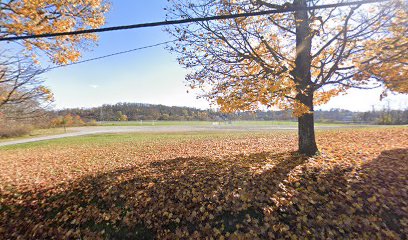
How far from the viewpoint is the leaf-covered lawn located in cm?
359

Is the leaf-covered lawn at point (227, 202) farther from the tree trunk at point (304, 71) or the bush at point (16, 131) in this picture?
the bush at point (16, 131)

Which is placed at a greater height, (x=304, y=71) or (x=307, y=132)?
(x=304, y=71)

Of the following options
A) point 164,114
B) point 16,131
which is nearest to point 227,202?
point 16,131

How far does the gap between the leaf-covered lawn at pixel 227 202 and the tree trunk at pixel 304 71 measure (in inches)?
30.4

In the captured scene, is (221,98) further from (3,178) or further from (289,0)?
(3,178)

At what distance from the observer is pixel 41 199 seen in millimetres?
5172

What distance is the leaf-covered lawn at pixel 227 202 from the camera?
3.59 metres

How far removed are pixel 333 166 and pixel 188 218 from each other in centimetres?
440

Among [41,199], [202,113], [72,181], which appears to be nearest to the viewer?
[41,199]

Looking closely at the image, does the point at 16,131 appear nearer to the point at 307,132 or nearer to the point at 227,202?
A: the point at 227,202

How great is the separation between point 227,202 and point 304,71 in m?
4.88

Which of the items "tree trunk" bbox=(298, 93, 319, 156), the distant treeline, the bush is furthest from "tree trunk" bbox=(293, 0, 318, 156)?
the distant treeline

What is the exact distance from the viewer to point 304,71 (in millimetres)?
6184

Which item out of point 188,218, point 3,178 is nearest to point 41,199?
point 3,178
